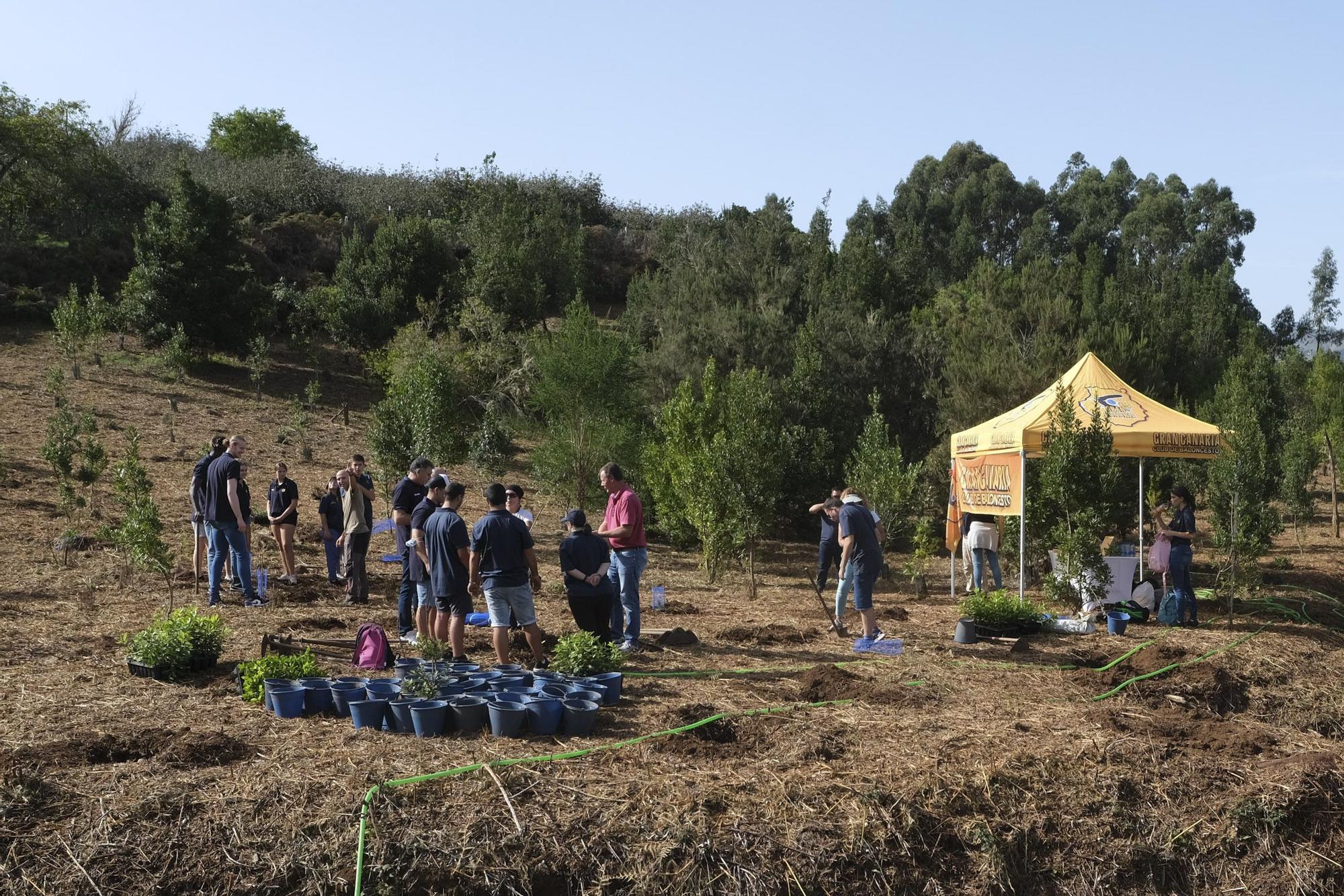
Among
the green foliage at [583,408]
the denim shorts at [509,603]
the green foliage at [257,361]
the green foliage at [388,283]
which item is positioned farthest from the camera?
the green foliage at [388,283]

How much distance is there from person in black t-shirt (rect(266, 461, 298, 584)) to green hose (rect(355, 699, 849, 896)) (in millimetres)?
7252

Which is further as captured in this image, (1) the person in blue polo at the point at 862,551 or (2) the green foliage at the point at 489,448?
(2) the green foliage at the point at 489,448

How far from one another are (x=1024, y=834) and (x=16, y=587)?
10.9 metres

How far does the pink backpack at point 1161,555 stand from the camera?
12.6 metres

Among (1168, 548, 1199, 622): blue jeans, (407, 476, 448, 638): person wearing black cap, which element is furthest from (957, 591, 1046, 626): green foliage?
(407, 476, 448, 638): person wearing black cap

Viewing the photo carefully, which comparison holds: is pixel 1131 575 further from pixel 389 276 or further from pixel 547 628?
pixel 389 276

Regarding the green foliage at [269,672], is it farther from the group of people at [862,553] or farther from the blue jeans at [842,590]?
the blue jeans at [842,590]

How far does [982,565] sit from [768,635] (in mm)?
5274

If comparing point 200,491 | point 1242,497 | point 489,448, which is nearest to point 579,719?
point 200,491

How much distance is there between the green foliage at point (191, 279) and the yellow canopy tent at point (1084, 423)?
2176 centimetres

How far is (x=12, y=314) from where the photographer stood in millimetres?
29141

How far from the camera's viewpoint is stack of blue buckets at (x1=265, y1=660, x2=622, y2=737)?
665 cm

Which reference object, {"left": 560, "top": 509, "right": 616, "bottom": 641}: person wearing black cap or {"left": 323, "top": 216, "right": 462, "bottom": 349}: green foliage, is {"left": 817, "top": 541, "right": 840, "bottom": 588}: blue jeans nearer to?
{"left": 560, "top": 509, "right": 616, "bottom": 641}: person wearing black cap

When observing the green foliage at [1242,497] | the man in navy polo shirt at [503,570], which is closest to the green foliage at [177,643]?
the man in navy polo shirt at [503,570]
